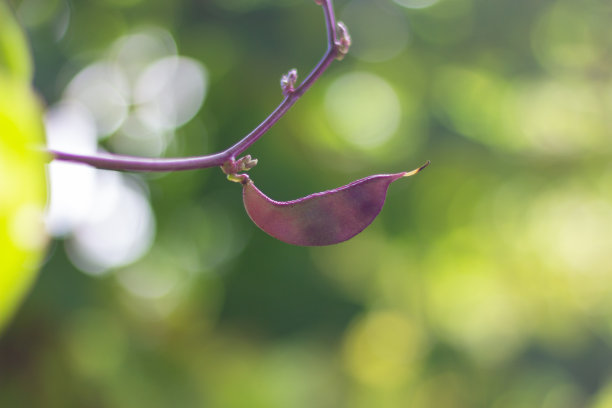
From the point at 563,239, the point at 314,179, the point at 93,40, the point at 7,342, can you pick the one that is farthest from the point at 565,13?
the point at 7,342

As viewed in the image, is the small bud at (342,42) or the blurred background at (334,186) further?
the blurred background at (334,186)

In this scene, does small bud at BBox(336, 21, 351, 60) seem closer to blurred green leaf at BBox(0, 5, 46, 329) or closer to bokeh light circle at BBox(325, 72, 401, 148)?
blurred green leaf at BBox(0, 5, 46, 329)

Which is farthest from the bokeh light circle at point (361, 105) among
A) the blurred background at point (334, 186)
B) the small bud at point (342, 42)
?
the small bud at point (342, 42)

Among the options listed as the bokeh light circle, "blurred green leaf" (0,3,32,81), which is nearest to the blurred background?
the bokeh light circle

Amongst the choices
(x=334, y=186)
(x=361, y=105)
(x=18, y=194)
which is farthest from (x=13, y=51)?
(x=361, y=105)

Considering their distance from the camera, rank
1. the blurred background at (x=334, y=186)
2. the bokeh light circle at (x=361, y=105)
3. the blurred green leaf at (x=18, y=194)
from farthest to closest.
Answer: the bokeh light circle at (x=361, y=105)
the blurred background at (x=334, y=186)
the blurred green leaf at (x=18, y=194)

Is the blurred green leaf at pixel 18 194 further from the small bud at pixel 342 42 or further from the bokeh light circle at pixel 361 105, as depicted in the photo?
the bokeh light circle at pixel 361 105
